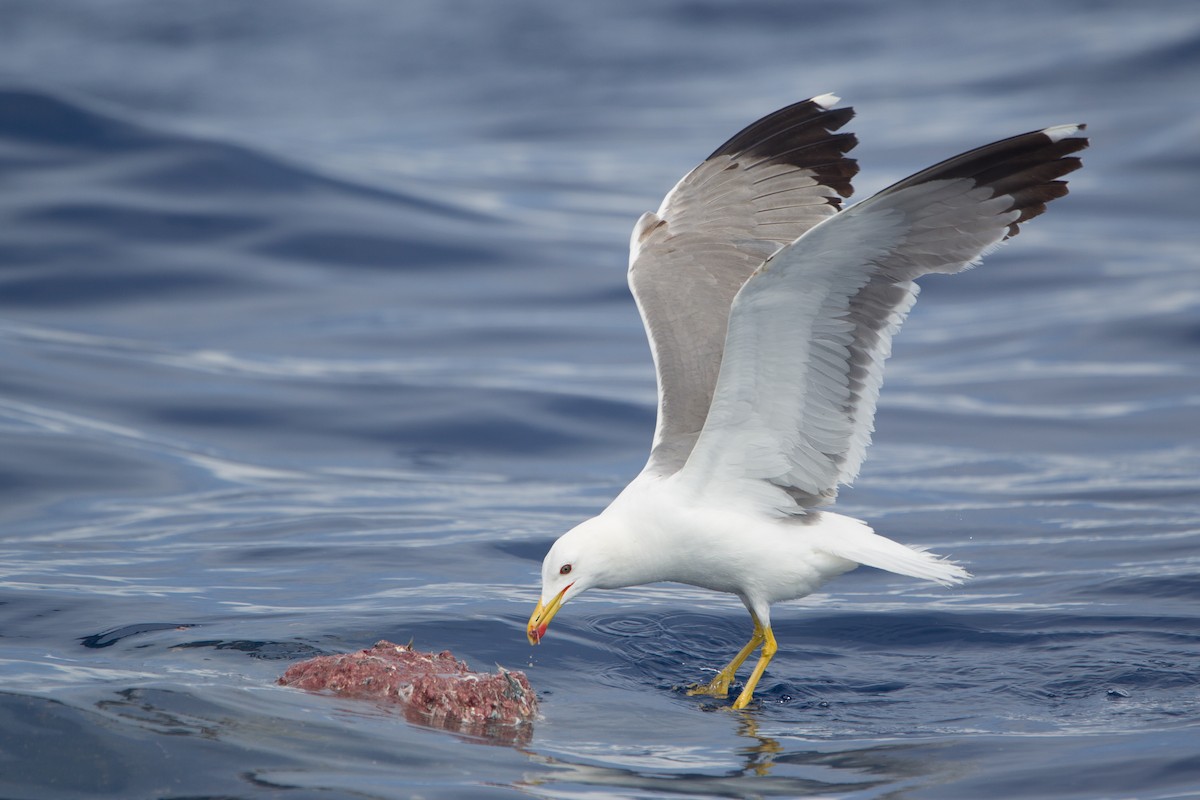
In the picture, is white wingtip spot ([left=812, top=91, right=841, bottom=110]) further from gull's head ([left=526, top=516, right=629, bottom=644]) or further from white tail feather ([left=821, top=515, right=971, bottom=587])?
gull's head ([left=526, top=516, right=629, bottom=644])

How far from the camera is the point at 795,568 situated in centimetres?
719

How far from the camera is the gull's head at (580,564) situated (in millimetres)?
6977

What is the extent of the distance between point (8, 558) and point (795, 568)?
4.84 m

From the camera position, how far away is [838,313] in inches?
258

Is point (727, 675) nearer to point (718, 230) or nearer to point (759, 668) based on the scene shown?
point (759, 668)

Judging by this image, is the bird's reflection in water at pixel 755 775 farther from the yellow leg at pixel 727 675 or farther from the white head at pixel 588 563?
the white head at pixel 588 563

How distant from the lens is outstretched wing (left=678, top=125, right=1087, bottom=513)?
605cm

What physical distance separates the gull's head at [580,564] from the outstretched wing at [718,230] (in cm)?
71

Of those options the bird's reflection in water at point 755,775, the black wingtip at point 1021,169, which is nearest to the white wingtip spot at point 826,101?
the black wingtip at point 1021,169

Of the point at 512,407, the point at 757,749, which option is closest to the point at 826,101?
the point at 757,749

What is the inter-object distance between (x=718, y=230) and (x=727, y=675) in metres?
2.61

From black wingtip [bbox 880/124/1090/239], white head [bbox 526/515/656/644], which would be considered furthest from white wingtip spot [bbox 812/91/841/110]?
white head [bbox 526/515/656/644]

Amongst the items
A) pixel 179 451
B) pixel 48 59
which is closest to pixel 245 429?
pixel 179 451

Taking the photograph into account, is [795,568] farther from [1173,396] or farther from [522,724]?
[1173,396]
